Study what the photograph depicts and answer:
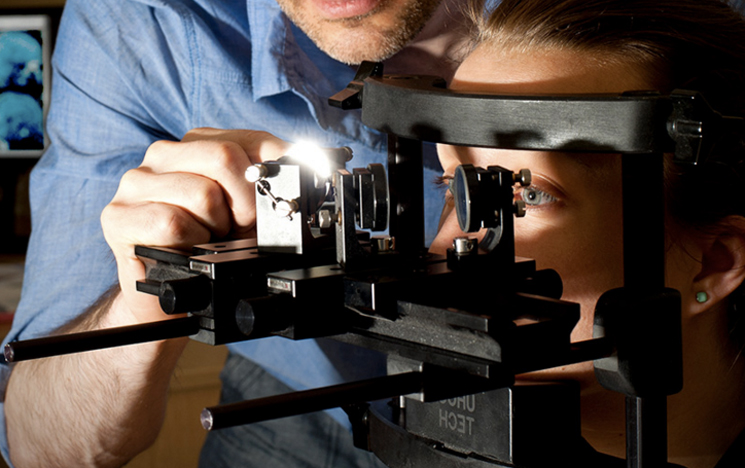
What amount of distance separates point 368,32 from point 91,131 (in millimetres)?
562

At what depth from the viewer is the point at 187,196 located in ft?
2.71

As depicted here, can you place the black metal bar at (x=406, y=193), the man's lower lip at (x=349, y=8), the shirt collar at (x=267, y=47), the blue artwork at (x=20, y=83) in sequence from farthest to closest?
the blue artwork at (x=20, y=83) < the shirt collar at (x=267, y=47) < the man's lower lip at (x=349, y=8) < the black metal bar at (x=406, y=193)

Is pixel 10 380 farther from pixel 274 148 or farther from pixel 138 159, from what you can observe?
pixel 274 148

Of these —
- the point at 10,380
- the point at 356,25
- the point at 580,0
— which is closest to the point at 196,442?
the point at 10,380

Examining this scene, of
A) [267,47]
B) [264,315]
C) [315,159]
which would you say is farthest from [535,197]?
[267,47]

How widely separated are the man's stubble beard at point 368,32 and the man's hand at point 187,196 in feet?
1.10

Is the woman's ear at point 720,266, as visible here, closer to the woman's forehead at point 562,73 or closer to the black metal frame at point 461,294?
the woman's forehead at point 562,73

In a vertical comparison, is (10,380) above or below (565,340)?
below

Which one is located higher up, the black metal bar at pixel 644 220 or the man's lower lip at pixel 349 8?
the man's lower lip at pixel 349 8

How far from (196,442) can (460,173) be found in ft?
8.06

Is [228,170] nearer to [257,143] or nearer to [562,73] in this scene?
[257,143]

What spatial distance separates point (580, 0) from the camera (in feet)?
2.83

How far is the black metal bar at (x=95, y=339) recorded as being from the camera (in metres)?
0.56

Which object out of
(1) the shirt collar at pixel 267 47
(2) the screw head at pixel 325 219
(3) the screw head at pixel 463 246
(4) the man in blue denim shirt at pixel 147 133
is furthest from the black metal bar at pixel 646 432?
(1) the shirt collar at pixel 267 47
